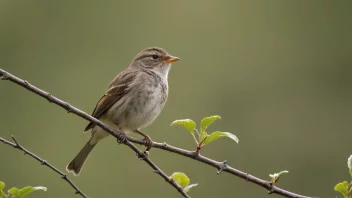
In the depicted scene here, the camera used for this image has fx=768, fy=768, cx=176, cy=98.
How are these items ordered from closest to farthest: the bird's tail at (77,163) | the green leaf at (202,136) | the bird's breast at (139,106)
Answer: the green leaf at (202,136), the bird's breast at (139,106), the bird's tail at (77,163)

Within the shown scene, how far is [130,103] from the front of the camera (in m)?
6.50

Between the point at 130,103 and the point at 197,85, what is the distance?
11.4m

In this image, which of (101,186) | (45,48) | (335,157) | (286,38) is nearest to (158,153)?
(101,186)

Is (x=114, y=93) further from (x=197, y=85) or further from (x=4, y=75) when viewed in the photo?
(x=197, y=85)

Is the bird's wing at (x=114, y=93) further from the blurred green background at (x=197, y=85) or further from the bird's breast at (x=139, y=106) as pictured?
the blurred green background at (x=197, y=85)

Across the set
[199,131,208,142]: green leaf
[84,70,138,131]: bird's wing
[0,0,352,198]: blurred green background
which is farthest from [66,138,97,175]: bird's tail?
[0,0,352,198]: blurred green background

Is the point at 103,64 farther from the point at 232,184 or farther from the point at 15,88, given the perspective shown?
the point at 232,184

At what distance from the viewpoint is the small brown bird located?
643 cm

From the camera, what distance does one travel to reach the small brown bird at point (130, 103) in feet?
21.1

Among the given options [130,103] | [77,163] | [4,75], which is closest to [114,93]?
[130,103]

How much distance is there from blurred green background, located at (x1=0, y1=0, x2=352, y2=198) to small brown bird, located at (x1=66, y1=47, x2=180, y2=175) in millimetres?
7275

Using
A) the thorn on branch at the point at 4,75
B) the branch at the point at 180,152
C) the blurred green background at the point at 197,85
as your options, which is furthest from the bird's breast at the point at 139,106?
the blurred green background at the point at 197,85

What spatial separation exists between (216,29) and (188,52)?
1.86 metres

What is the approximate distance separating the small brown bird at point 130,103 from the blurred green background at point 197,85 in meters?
7.27
